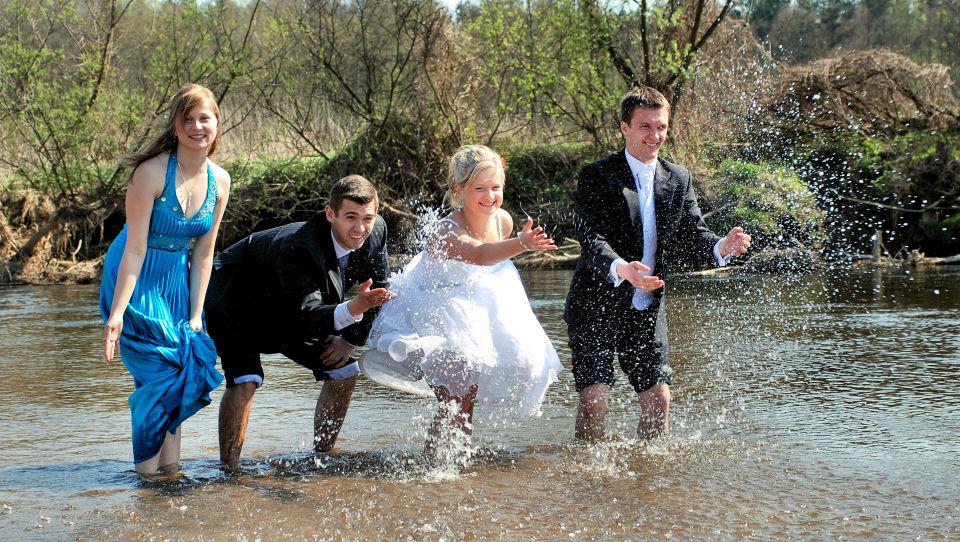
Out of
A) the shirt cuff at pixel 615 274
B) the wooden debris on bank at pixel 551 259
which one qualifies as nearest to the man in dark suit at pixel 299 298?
the shirt cuff at pixel 615 274

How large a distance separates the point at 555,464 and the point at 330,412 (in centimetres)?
123

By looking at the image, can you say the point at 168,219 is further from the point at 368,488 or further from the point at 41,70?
the point at 41,70

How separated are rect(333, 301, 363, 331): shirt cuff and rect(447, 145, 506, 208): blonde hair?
33.1 inches

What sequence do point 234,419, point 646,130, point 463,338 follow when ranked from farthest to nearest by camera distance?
point 646,130
point 234,419
point 463,338

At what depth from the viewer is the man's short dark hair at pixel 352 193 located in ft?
15.7

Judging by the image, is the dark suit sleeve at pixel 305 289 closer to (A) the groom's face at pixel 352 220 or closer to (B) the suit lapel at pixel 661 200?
(A) the groom's face at pixel 352 220

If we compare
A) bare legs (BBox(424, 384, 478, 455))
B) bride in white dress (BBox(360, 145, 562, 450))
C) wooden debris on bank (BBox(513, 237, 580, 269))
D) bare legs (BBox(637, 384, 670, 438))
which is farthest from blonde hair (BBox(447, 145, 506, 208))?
wooden debris on bank (BBox(513, 237, 580, 269))

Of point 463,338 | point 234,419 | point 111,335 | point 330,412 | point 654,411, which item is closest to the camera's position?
point 111,335

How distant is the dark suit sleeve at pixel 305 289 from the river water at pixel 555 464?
27.5 inches

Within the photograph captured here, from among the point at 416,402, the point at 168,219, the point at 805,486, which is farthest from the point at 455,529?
the point at 416,402

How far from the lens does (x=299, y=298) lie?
476 centimetres

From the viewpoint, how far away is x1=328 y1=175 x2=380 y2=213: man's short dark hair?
4.79 m

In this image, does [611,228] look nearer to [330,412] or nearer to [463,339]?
[463,339]

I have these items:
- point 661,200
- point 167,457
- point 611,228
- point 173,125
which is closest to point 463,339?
point 611,228
